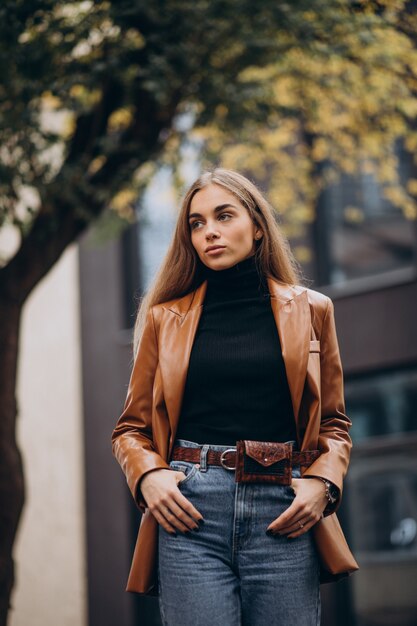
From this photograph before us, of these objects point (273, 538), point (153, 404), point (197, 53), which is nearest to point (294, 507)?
point (273, 538)

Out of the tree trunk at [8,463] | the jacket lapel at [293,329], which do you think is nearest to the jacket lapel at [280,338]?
the jacket lapel at [293,329]

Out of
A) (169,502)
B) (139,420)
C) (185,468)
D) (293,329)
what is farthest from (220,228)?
Result: (169,502)

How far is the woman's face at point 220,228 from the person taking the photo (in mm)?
2943

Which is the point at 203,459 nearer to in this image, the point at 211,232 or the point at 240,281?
the point at 240,281

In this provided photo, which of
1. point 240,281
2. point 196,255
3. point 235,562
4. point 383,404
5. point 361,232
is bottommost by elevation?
point 235,562

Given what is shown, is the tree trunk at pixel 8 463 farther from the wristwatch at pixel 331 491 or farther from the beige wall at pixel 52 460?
the beige wall at pixel 52 460

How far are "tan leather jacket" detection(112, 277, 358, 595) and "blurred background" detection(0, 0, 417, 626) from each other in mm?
2106

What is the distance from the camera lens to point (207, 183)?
3.06 metres

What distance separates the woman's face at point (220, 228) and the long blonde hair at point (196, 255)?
0.12 ft

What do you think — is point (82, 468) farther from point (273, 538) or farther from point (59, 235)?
point (273, 538)

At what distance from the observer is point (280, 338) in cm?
282

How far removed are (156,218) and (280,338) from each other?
9243 mm

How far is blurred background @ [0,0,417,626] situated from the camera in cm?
596

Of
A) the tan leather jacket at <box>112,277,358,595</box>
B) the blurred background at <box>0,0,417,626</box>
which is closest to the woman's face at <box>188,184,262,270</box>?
the tan leather jacket at <box>112,277,358,595</box>
